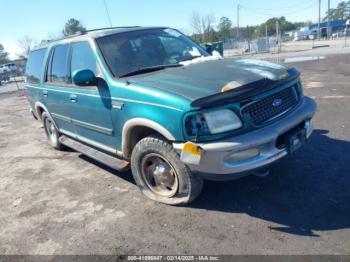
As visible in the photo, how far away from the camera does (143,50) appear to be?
4.13m

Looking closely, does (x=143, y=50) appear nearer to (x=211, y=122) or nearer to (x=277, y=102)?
(x=211, y=122)

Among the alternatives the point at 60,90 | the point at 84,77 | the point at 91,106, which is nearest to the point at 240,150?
the point at 84,77

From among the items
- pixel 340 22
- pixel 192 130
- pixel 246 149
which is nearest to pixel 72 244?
pixel 192 130

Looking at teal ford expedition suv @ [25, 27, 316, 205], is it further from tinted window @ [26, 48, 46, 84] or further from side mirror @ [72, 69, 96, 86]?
tinted window @ [26, 48, 46, 84]

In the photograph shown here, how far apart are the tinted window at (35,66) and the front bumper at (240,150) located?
4064 millimetres

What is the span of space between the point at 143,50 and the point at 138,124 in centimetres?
127

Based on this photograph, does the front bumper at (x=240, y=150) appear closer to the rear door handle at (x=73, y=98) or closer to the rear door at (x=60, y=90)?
the rear door handle at (x=73, y=98)

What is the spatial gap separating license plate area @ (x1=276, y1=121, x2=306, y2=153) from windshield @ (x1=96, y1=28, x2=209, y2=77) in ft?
5.73

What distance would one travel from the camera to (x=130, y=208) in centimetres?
371

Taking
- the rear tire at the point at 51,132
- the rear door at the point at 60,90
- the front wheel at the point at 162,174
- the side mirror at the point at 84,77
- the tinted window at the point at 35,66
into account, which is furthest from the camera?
the rear tire at the point at 51,132

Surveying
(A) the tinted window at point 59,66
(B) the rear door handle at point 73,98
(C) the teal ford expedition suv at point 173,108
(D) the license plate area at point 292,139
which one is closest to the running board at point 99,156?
(C) the teal ford expedition suv at point 173,108

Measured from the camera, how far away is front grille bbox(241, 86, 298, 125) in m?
2.98

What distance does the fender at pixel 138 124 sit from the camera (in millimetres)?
3059

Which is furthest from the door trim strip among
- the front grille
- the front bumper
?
the front grille
